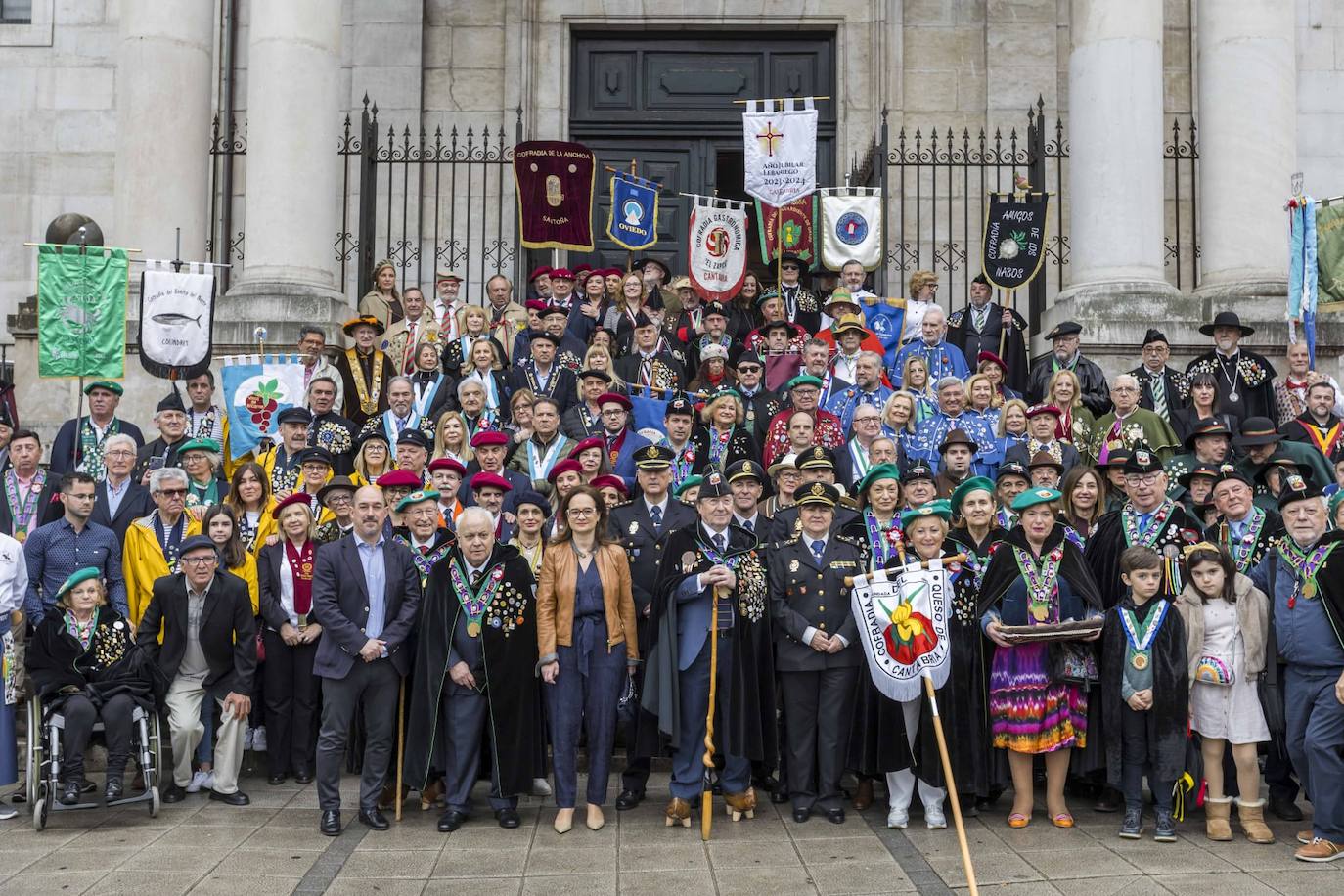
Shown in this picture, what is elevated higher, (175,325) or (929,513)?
(175,325)

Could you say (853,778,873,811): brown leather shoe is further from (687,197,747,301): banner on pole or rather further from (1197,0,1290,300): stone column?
(1197,0,1290,300): stone column

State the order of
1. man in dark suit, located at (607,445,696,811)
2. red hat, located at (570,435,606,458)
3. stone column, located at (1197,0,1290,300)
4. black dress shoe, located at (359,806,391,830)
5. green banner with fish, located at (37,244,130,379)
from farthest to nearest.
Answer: stone column, located at (1197,0,1290,300)
green banner with fish, located at (37,244,130,379)
red hat, located at (570,435,606,458)
man in dark suit, located at (607,445,696,811)
black dress shoe, located at (359,806,391,830)

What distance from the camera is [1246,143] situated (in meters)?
14.4

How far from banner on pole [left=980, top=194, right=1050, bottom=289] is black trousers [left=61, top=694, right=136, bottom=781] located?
8.74 m

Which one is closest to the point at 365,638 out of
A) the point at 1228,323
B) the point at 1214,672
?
the point at 1214,672

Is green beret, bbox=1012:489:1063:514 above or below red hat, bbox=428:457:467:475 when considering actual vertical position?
below

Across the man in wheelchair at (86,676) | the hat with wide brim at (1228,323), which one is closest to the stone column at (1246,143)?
the hat with wide brim at (1228,323)

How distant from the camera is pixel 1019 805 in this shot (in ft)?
28.1

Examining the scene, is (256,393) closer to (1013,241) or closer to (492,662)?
(492,662)

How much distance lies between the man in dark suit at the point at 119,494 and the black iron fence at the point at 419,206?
6352 millimetres

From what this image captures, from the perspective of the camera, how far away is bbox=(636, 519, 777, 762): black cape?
8.66 metres

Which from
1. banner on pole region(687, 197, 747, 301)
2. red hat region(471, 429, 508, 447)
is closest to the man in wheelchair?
red hat region(471, 429, 508, 447)

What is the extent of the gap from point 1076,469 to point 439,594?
406 centimetres

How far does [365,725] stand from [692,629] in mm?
1977
